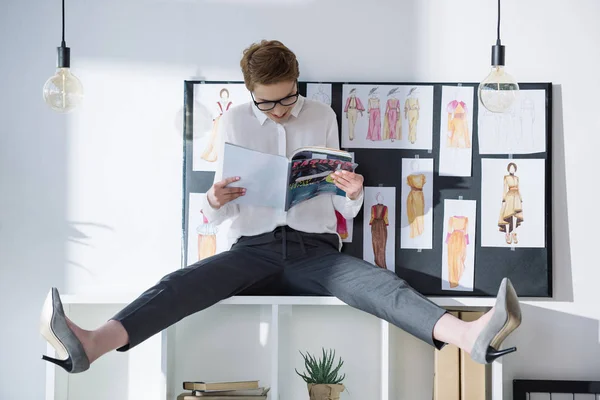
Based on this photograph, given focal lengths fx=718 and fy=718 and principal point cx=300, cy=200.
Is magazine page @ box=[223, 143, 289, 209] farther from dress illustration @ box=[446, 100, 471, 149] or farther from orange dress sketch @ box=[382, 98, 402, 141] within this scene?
dress illustration @ box=[446, 100, 471, 149]

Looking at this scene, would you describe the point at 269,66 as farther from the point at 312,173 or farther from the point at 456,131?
the point at 456,131

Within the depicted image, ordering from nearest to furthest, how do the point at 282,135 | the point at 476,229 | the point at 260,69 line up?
the point at 260,69 < the point at 282,135 < the point at 476,229

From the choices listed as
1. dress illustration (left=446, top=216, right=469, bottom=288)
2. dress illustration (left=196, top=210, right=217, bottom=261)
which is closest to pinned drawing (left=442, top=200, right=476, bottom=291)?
dress illustration (left=446, top=216, right=469, bottom=288)

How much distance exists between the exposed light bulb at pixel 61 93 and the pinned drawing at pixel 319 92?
851mm

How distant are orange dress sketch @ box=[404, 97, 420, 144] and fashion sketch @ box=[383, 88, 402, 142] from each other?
0.10 feet

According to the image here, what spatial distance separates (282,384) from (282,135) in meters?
0.88

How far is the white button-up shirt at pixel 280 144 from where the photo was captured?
255cm

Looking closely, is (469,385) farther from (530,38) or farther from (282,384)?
(530,38)

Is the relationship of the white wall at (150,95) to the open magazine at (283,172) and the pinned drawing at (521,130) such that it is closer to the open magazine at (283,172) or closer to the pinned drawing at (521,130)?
the pinned drawing at (521,130)

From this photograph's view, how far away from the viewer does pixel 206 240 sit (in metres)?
2.75

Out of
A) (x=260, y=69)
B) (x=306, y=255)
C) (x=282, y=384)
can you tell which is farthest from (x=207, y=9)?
(x=282, y=384)

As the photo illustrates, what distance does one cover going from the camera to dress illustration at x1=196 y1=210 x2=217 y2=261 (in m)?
2.75

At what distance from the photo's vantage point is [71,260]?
9.11 feet

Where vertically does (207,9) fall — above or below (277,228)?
above
